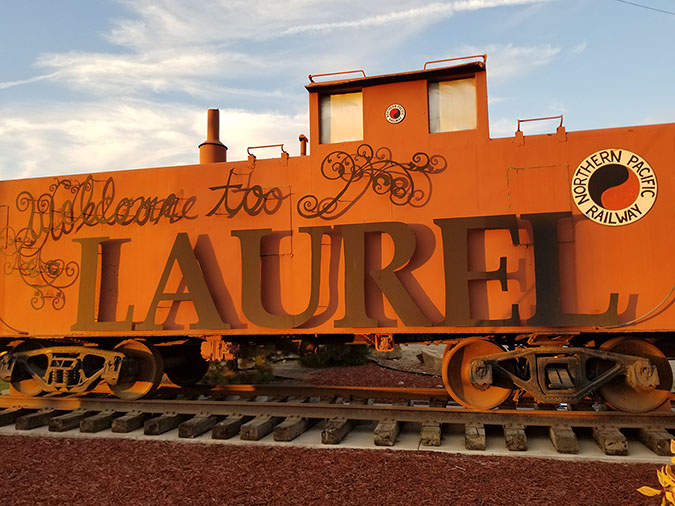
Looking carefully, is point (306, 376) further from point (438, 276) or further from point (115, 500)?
point (115, 500)

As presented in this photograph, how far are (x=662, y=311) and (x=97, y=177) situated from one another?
7958 millimetres

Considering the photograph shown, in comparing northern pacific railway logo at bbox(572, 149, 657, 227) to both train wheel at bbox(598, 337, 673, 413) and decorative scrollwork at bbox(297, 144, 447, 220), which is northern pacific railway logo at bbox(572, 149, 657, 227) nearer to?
train wheel at bbox(598, 337, 673, 413)

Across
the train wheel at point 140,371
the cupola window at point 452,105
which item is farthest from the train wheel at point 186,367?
the cupola window at point 452,105

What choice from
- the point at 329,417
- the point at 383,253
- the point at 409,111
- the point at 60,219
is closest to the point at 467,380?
the point at 329,417

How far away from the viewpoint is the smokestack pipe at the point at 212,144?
8195 millimetres

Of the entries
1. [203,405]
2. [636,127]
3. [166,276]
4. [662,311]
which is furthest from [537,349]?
[166,276]

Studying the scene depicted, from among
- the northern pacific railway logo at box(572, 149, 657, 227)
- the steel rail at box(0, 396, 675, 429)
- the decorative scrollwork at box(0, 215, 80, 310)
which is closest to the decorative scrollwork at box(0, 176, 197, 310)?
the decorative scrollwork at box(0, 215, 80, 310)

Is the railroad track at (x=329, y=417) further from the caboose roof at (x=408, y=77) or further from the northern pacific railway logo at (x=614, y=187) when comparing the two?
the caboose roof at (x=408, y=77)

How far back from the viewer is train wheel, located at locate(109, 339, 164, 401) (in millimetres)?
7145

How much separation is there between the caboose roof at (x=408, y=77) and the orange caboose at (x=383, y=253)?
3 centimetres

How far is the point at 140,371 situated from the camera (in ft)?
23.9

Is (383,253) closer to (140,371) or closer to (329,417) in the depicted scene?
(329,417)

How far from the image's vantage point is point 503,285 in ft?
19.2

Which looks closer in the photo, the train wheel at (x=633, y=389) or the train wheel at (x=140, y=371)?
the train wheel at (x=633, y=389)
